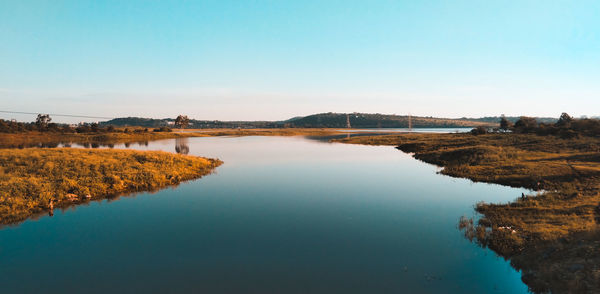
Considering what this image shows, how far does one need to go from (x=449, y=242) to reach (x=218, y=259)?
14.5m

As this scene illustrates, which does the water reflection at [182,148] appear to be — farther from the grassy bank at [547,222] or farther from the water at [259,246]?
the grassy bank at [547,222]

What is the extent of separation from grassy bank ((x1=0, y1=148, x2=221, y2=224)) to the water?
3.16 metres

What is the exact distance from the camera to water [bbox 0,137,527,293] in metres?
13.6

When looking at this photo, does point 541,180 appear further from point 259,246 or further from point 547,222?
point 259,246

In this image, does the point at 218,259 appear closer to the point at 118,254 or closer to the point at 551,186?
the point at 118,254

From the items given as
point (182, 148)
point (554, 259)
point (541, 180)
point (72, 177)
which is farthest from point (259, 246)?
point (182, 148)

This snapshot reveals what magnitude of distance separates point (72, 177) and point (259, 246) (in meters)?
27.1

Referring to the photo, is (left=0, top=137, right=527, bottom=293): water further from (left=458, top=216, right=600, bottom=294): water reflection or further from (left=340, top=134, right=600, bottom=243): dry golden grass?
(left=340, top=134, right=600, bottom=243): dry golden grass

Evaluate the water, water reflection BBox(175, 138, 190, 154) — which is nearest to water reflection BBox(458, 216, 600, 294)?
the water

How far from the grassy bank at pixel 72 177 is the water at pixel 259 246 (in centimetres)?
316

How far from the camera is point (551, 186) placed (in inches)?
1196

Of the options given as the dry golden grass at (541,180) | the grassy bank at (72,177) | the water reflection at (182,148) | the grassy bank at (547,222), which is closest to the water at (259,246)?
the grassy bank at (547,222)

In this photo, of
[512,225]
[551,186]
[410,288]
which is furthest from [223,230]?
[551,186]

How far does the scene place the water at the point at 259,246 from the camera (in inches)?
534
